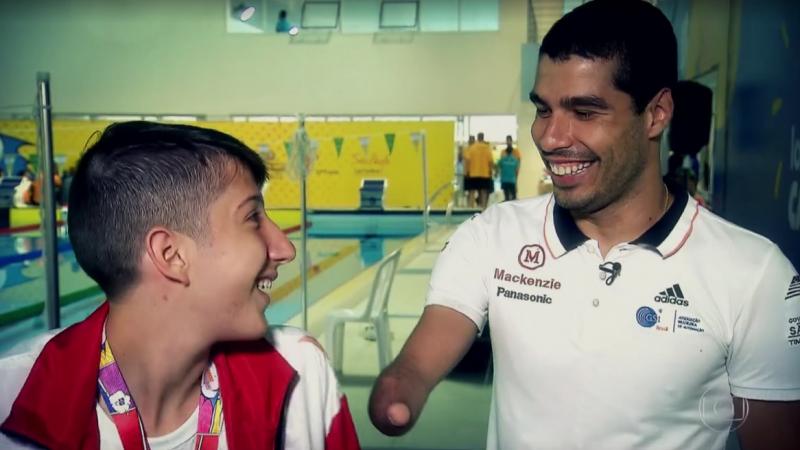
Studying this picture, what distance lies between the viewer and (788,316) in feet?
3.88

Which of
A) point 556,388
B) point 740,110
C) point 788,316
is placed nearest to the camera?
point 788,316

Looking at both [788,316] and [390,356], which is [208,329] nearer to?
[788,316]

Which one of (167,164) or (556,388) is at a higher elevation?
(167,164)

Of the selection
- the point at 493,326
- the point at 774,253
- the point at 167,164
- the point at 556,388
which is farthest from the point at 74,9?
the point at 774,253

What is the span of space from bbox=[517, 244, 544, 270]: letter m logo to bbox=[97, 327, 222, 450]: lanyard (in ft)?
2.19

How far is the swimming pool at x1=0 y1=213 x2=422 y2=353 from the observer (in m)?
6.18

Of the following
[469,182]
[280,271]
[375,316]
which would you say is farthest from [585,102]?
[469,182]

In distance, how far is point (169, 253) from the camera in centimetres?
103

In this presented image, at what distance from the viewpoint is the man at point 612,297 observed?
1219mm

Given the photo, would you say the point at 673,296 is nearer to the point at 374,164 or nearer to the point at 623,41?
the point at 623,41

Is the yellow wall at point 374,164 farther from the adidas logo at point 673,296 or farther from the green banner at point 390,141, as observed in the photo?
the adidas logo at point 673,296

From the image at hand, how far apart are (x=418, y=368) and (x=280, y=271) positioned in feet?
22.0

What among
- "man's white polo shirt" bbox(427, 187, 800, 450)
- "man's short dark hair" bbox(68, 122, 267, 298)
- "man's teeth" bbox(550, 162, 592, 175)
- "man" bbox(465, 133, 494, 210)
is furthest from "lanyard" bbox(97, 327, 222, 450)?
"man" bbox(465, 133, 494, 210)

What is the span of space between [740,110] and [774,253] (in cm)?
173
